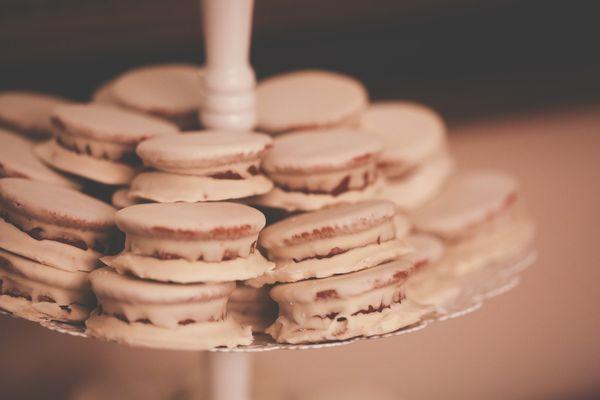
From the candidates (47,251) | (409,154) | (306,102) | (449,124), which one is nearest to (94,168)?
(47,251)

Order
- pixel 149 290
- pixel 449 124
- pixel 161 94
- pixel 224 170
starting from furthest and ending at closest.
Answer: pixel 449 124, pixel 161 94, pixel 224 170, pixel 149 290

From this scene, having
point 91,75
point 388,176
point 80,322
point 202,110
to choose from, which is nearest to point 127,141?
point 202,110

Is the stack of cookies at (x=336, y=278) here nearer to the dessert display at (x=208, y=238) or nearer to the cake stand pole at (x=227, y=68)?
the dessert display at (x=208, y=238)

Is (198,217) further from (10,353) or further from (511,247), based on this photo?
(10,353)

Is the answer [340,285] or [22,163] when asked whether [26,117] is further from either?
[340,285]

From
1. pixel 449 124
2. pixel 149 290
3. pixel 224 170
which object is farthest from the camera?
pixel 449 124

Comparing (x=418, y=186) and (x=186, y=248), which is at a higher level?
(x=418, y=186)

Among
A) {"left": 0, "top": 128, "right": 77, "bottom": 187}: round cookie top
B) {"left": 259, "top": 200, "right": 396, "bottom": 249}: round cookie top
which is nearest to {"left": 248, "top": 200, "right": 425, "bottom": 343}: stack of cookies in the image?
{"left": 259, "top": 200, "right": 396, "bottom": 249}: round cookie top

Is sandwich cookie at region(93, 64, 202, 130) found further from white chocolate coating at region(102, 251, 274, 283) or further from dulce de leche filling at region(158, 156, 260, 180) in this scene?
white chocolate coating at region(102, 251, 274, 283)

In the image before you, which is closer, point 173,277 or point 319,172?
point 173,277
